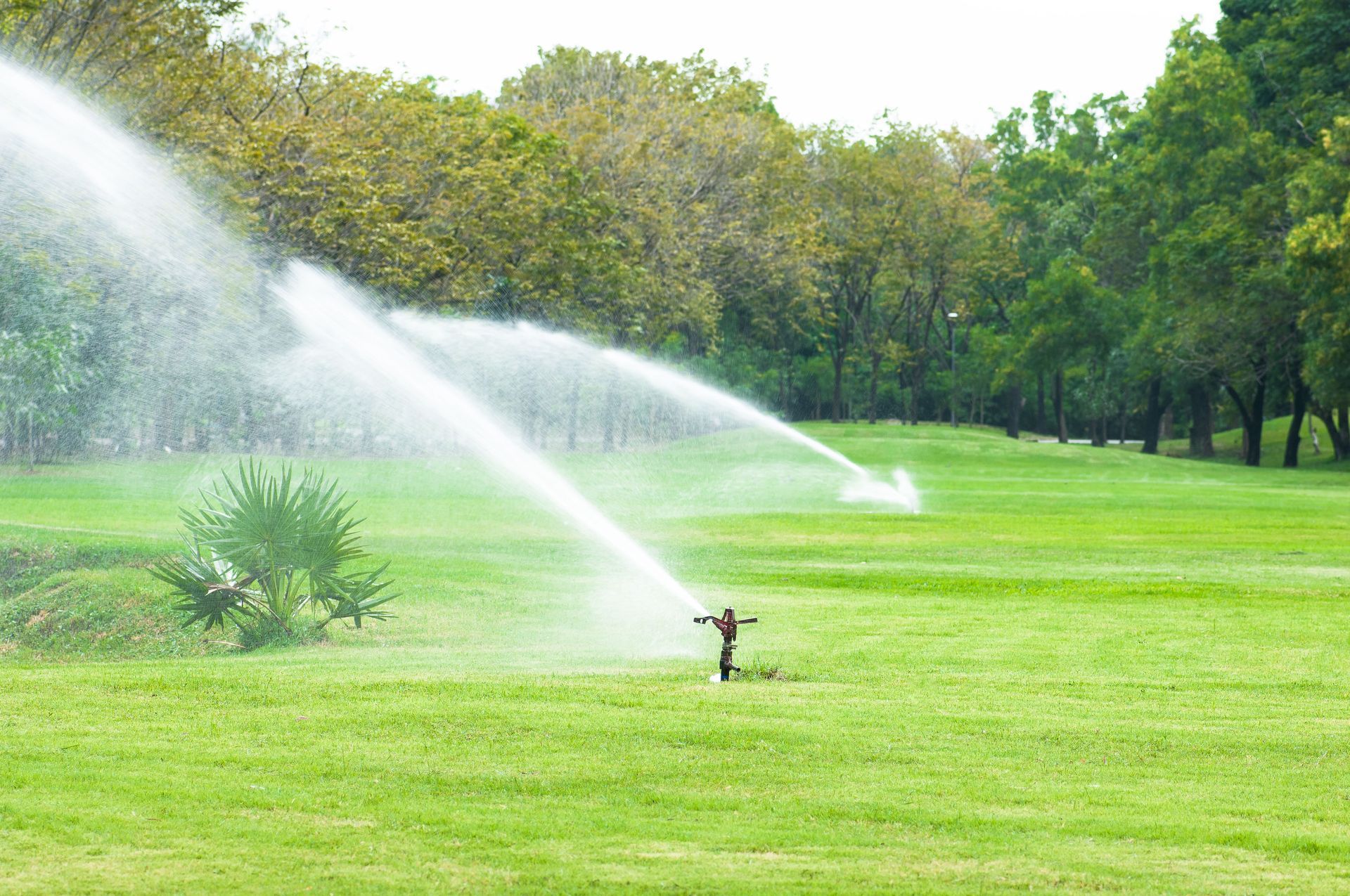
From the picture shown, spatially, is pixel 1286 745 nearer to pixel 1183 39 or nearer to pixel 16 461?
pixel 16 461

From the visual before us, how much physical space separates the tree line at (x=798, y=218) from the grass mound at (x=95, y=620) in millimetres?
10204

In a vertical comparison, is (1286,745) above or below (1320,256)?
below

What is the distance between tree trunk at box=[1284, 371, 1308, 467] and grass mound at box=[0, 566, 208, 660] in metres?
51.8

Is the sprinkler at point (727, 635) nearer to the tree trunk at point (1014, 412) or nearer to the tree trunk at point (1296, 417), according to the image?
the tree trunk at point (1296, 417)

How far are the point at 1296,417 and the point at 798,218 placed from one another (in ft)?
73.9

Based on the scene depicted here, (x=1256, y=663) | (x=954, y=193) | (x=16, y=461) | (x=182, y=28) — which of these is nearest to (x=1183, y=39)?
(x=954, y=193)

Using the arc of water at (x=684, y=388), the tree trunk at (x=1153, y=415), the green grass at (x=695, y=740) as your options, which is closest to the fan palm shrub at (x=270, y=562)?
the green grass at (x=695, y=740)

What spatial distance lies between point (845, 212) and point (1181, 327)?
2081 cm

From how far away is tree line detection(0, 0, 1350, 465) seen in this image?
35656 millimetres

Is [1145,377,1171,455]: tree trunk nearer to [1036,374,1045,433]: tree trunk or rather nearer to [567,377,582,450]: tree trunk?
[1036,374,1045,433]: tree trunk

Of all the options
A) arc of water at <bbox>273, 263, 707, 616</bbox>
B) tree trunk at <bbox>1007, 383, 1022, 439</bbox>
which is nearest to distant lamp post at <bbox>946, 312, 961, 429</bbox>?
tree trunk at <bbox>1007, 383, 1022, 439</bbox>

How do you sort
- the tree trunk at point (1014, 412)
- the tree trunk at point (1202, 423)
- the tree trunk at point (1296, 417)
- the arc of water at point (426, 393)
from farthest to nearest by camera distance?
the tree trunk at point (1014, 412) → the tree trunk at point (1202, 423) → the tree trunk at point (1296, 417) → the arc of water at point (426, 393)

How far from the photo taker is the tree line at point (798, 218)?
3566cm

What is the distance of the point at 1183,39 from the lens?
229 feet
